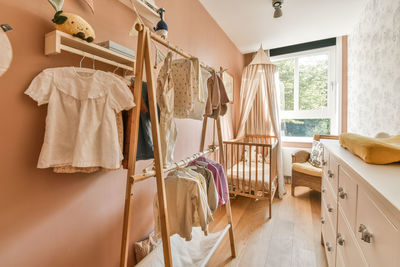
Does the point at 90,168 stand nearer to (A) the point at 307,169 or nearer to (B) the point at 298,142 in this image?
(A) the point at 307,169

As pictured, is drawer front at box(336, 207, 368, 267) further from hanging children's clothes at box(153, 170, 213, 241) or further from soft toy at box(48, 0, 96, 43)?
soft toy at box(48, 0, 96, 43)

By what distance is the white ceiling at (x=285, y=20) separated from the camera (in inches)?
87.0

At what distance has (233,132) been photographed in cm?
345

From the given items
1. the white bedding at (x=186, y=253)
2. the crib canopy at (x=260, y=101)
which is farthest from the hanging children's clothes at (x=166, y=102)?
the crib canopy at (x=260, y=101)

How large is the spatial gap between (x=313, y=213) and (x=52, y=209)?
8.91 feet

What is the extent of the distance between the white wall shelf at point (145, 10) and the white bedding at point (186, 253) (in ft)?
5.60

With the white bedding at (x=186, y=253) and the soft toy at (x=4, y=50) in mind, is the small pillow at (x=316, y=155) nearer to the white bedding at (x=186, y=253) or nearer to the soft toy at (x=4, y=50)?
the white bedding at (x=186, y=253)

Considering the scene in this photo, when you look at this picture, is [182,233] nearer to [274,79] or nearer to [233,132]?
[233,132]

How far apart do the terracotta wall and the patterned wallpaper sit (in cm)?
209

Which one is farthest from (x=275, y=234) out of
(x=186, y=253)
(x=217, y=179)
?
(x=217, y=179)

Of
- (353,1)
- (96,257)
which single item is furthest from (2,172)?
(353,1)

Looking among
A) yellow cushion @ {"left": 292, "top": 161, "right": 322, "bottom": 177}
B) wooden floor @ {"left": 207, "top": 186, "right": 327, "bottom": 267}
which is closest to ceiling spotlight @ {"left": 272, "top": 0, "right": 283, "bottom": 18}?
yellow cushion @ {"left": 292, "top": 161, "right": 322, "bottom": 177}

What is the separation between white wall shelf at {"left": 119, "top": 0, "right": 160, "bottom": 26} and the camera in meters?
1.24

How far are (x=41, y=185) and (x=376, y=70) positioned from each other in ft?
9.35
